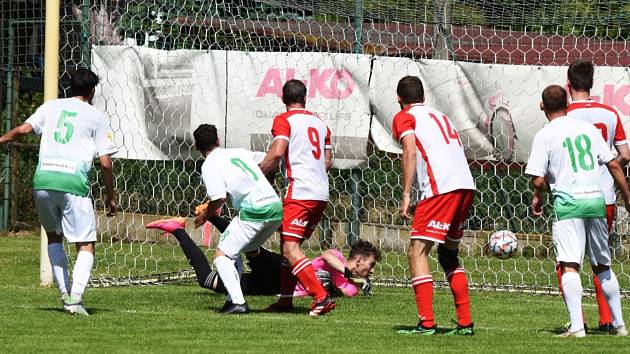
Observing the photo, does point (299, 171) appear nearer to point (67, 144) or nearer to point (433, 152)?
point (433, 152)

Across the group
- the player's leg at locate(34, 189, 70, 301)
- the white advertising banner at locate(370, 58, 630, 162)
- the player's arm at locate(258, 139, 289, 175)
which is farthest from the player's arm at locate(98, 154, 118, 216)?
the white advertising banner at locate(370, 58, 630, 162)

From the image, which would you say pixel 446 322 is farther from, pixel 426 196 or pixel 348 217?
pixel 348 217

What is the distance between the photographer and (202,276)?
1157 centimetres

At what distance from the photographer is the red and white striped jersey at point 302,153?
1026 centimetres

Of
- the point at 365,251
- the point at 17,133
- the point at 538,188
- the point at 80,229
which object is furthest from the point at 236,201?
the point at 538,188

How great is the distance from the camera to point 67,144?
9.96m

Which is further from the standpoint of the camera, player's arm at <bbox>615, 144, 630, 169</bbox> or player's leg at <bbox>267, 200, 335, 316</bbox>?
player's leg at <bbox>267, 200, 335, 316</bbox>

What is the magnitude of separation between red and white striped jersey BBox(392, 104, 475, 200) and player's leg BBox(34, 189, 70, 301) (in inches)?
110

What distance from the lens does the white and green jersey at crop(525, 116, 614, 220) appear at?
28.5 ft

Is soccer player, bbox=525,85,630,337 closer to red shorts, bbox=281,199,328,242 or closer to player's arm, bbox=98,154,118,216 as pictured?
red shorts, bbox=281,199,328,242

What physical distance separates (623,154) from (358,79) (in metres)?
4.65

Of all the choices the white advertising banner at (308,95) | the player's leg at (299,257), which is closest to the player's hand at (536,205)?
the player's leg at (299,257)

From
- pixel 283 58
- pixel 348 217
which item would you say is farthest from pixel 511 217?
pixel 283 58

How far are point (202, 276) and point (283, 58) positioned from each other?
10.5 feet
